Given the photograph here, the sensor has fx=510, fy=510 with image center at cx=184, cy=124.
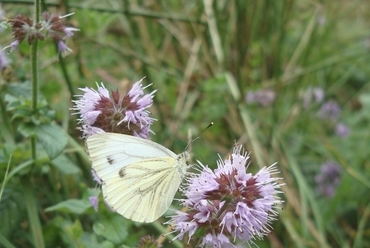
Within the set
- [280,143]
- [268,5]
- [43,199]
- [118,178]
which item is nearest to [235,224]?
[118,178]

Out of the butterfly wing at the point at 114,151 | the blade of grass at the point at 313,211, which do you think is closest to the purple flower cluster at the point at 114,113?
the butterfly wing at the point at 114,151

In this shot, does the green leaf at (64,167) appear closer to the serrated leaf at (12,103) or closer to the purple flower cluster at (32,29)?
the serrated leaf at (12,103)

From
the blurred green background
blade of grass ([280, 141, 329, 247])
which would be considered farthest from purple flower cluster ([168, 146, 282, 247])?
blade of grass ([280, 141, 329, 247])

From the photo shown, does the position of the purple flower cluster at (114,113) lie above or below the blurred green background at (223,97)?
below

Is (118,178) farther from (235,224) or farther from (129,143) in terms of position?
(235,224)

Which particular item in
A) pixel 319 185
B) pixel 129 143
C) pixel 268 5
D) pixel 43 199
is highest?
pixel 268 5

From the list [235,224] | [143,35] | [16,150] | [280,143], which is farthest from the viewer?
[143,35]

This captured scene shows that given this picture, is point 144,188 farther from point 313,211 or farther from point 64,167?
point 313,211

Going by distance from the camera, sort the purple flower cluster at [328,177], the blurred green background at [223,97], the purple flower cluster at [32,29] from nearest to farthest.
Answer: the purple flower cluster at [32,29]
the blurred green background at [223,97]
the purple flower cluster at [328,177]

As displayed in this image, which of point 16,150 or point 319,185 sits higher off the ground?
point 319,185
